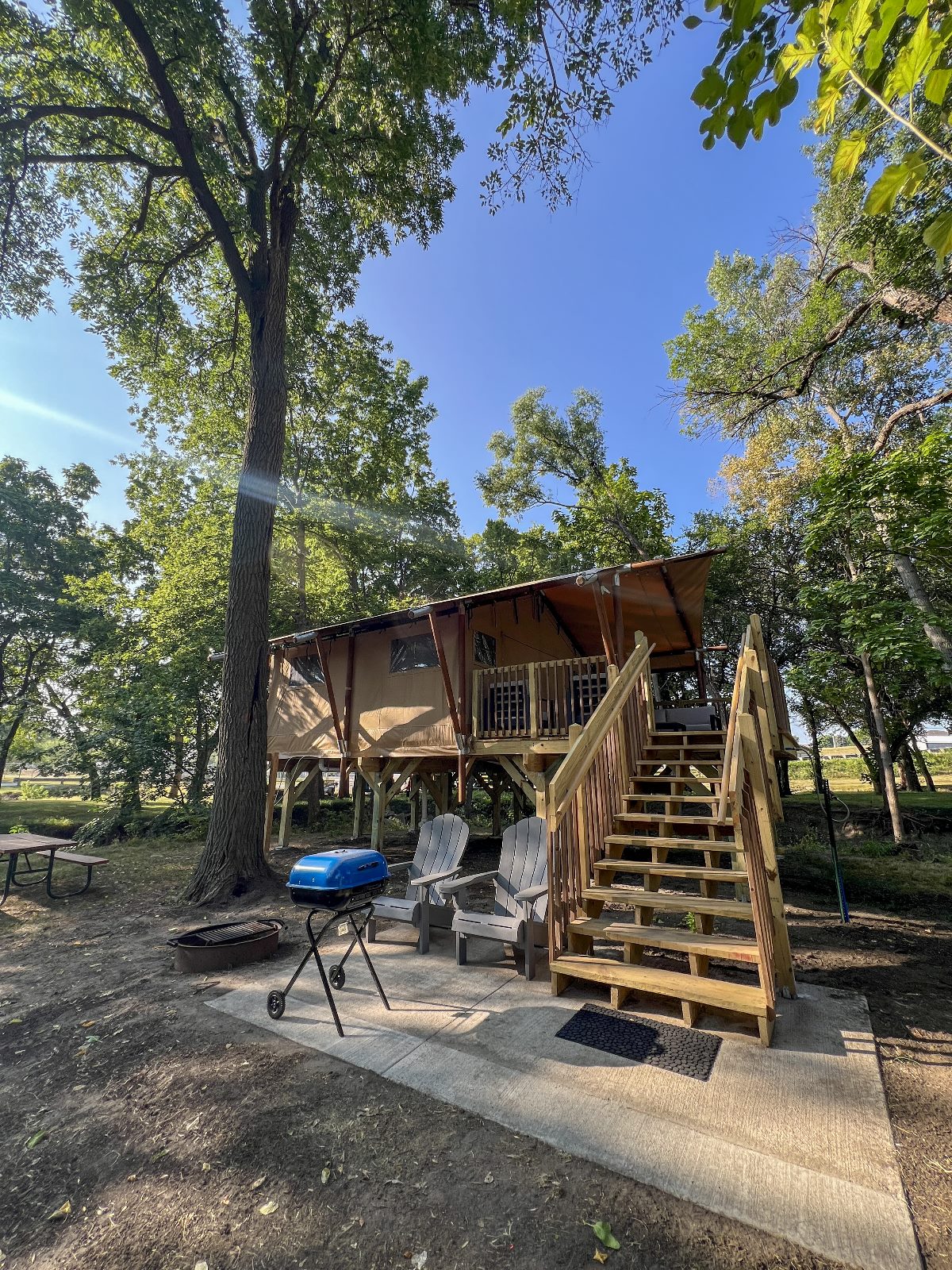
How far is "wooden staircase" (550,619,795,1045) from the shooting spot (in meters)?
3.19

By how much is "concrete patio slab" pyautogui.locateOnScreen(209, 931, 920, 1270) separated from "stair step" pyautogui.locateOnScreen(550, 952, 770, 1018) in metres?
0.22

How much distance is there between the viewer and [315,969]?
14.4 ft

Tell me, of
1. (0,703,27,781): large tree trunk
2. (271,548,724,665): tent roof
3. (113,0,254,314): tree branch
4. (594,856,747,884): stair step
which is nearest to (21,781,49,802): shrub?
(0,703,27,781): large tree trunk

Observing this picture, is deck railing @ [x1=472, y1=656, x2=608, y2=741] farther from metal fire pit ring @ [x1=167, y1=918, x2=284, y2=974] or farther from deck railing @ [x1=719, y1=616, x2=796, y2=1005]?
metal fire pit ring @ [x1=167, y1=918, x2=284, y2=974]

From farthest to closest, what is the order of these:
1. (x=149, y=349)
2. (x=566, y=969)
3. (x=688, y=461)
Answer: (x=688, y=461) < (x=149, y=349) < (x=566, y=969)

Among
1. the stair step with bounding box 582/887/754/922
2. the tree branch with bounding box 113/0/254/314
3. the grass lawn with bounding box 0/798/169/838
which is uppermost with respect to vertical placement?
the tree branch with bounding box 113/0/254/314

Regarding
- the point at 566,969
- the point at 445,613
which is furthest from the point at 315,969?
the point at 445,613

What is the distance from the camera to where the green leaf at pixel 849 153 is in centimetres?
124

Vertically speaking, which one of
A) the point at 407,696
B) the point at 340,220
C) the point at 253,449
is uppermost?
the point at 340,220

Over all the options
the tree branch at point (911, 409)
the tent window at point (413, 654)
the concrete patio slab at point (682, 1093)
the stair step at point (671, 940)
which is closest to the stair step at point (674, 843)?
the stair step at point (671, 940)

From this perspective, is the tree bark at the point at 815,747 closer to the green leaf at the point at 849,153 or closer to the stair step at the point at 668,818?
the stair step at the point at 668,818

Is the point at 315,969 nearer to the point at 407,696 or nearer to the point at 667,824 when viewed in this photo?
the point at 667,824

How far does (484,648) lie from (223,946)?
18.9 ft

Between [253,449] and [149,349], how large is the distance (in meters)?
5.53
